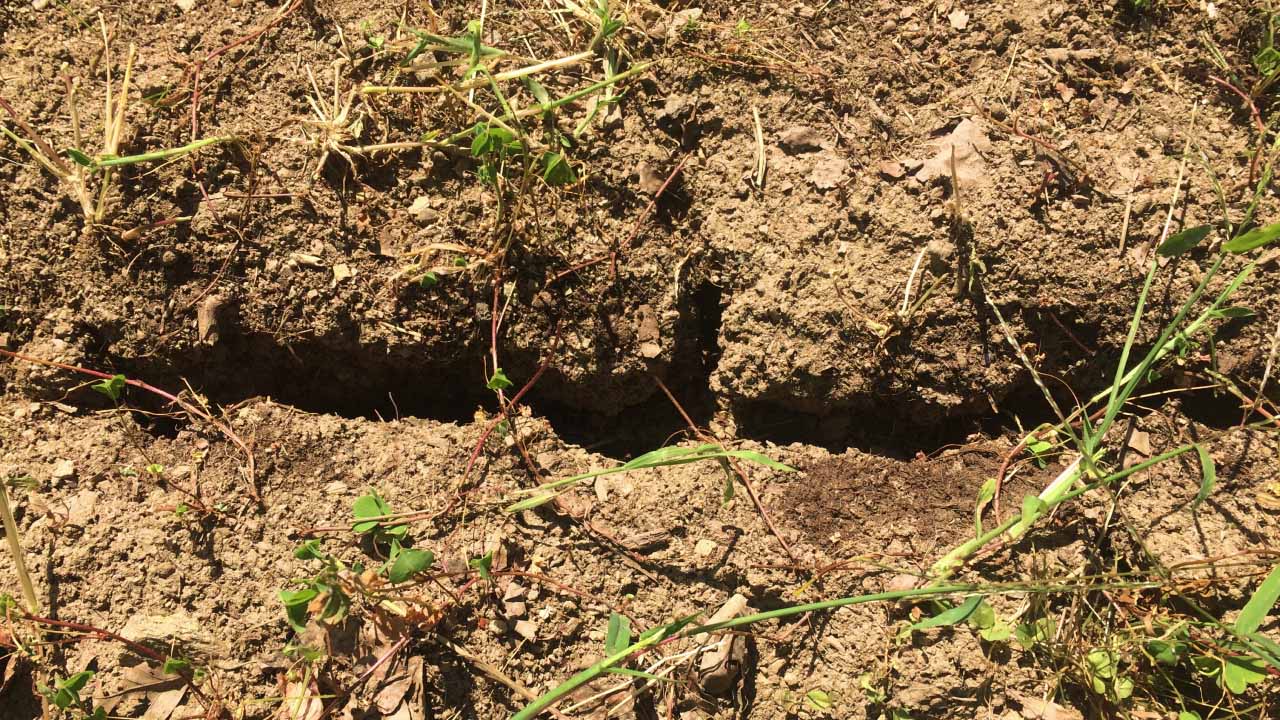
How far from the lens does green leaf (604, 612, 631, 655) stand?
1.72 metres

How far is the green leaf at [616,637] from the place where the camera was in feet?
5.65

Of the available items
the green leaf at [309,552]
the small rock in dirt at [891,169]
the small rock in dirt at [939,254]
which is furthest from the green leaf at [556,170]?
the green leaf at [309,552]

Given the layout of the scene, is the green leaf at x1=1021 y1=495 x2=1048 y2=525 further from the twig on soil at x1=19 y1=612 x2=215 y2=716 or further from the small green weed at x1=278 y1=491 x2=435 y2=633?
the twig on soil at x1=19 y1=612 x2=215 y2=716

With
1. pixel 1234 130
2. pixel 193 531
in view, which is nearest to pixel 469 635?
pixel 193 531

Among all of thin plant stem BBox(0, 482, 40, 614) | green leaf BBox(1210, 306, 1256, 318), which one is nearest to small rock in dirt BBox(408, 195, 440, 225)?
thin plant stem BBox(0, 482, 40, 614)

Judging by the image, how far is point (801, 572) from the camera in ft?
6.15

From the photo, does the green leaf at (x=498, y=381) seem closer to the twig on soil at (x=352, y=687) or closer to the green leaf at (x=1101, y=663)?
A: the twig on soil at (x=352, y=687)

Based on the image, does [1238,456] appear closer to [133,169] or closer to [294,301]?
[294,301]

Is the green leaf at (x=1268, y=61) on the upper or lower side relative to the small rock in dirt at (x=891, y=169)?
upper

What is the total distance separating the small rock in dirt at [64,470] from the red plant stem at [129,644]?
0.98 feet

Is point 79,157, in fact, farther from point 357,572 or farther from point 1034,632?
point 1034,632

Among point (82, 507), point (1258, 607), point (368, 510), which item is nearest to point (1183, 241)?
point (1258, 607)

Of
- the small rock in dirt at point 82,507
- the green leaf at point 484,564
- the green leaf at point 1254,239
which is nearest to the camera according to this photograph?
the green leaf at point 1254,239

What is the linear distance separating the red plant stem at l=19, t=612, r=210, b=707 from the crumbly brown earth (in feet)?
0.09
